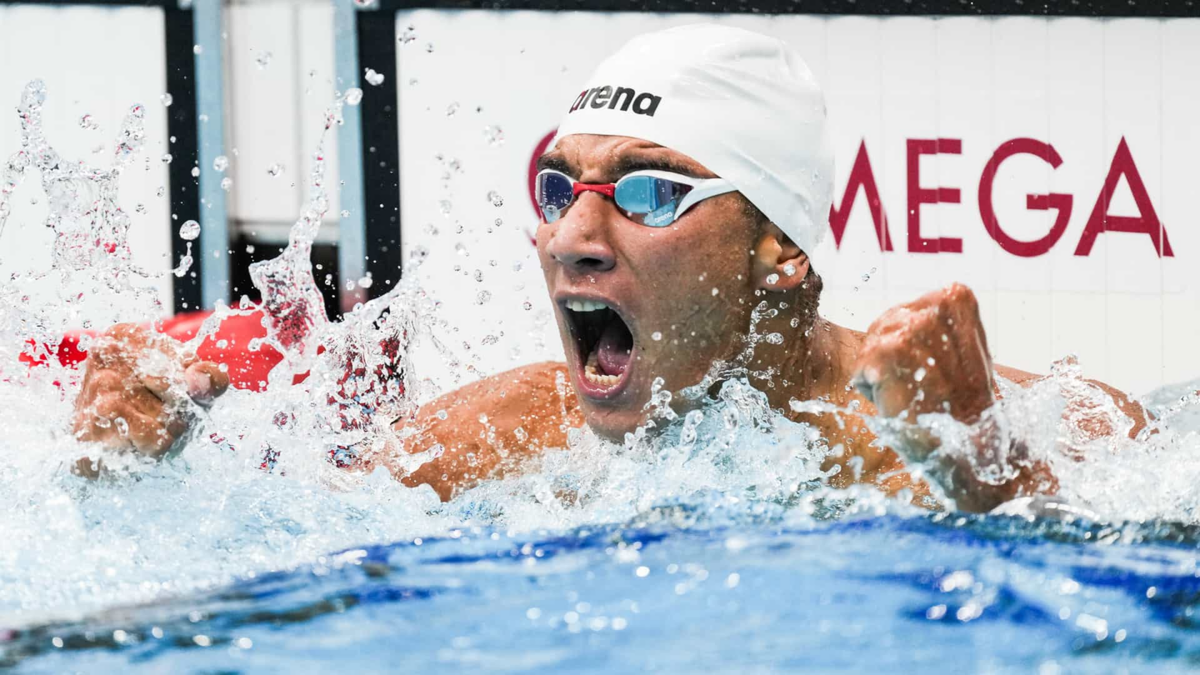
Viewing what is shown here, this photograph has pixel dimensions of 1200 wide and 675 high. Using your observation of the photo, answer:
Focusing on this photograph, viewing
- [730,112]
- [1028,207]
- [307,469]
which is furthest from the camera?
[1028,207]

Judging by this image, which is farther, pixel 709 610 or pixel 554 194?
pixel 554 194

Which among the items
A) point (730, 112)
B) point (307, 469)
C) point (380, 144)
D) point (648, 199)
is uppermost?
point (380, 144)

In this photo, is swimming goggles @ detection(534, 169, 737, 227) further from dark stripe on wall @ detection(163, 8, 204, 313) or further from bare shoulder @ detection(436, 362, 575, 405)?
dark stripe on wall @ detection(163, 8, 204, 313)

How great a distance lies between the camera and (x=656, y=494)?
200 cm

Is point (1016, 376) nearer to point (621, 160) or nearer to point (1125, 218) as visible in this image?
point (621, 160)

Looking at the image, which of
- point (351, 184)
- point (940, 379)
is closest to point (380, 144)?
point (351, 184)

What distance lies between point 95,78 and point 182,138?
342 mm

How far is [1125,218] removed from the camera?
452 cm

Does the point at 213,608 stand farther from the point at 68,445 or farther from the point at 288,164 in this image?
the point at 288,164

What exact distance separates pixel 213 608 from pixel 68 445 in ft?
1.64

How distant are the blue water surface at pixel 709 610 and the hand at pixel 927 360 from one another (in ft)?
0.50

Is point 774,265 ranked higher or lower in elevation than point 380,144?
lower

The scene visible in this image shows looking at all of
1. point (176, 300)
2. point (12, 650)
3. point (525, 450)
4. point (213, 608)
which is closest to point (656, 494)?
point (525, 450)

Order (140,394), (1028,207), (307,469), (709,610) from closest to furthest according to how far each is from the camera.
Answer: (709,610), (140,394), (307,469), (1028,207)
